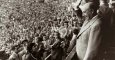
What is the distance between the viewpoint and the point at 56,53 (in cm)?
357

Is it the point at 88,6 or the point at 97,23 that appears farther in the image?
the point at 88,6

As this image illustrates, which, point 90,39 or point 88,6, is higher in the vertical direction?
point 88,6

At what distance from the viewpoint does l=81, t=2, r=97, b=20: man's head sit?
5.22 feet

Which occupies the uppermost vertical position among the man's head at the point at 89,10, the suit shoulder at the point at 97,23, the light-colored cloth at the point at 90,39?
the man's head at the point at 89,10

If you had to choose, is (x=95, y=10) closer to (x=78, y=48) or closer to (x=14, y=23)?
(x=78, y=48)

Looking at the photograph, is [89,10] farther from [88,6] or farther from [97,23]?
[97,23]

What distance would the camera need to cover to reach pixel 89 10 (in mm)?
1602

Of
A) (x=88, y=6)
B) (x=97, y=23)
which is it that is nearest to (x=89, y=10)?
(x=88, y=6)

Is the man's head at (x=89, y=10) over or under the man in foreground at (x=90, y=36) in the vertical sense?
over

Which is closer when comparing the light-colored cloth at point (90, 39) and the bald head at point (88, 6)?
the light-colored cloth at point (90, 39)

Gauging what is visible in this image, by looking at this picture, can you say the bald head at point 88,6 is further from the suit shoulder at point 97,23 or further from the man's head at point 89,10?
the suit shoulder at point 97,23

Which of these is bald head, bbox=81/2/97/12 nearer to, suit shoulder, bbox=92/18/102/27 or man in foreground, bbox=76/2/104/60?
man in foreground, bbox=76/2/104/60

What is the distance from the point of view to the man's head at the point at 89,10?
159 cm

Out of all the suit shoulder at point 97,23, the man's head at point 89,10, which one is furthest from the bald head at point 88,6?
the suit shoulder at point 97,23
